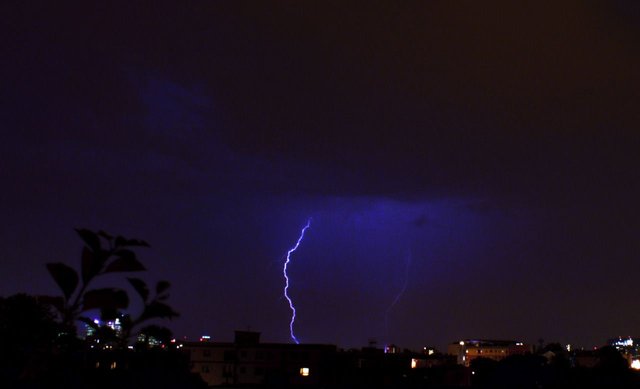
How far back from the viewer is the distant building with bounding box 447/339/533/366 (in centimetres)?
11381

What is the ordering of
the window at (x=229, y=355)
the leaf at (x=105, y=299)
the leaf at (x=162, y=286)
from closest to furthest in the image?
the leaf at (x=105, y=299), the leaf at (x=162, y=286), the window at (x=229, y=355)

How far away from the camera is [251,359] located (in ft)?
189

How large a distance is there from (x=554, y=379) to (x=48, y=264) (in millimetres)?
15611

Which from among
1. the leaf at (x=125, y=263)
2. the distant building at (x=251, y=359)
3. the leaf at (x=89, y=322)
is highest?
the distant building at (x=251, y=359)

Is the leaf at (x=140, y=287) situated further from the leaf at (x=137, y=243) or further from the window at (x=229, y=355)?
the window at (x=229, y=355)

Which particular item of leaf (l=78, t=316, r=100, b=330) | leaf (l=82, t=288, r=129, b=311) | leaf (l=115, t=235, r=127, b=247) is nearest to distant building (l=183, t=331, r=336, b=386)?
leaf (l=78, t=316, r=100, b=330)

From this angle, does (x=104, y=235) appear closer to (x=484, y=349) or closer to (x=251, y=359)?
(x=251, y=359)

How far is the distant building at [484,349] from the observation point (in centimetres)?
11381

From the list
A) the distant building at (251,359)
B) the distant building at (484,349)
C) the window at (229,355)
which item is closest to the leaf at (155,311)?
the distant building at (251,359)

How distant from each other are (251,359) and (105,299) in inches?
2215

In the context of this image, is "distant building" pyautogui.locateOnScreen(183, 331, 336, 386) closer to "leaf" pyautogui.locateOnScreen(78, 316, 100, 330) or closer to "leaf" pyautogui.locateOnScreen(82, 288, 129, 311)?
"leaf" pyautogui.locateOnScreen(78, 316, 100, 330)

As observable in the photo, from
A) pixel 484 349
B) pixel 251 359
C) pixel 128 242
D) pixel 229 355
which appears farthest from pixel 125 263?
pixel 484 349

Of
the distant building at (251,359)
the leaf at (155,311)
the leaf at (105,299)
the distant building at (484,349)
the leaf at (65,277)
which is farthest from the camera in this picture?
the distant building at (484,349)

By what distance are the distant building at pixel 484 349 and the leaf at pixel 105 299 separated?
372ft
